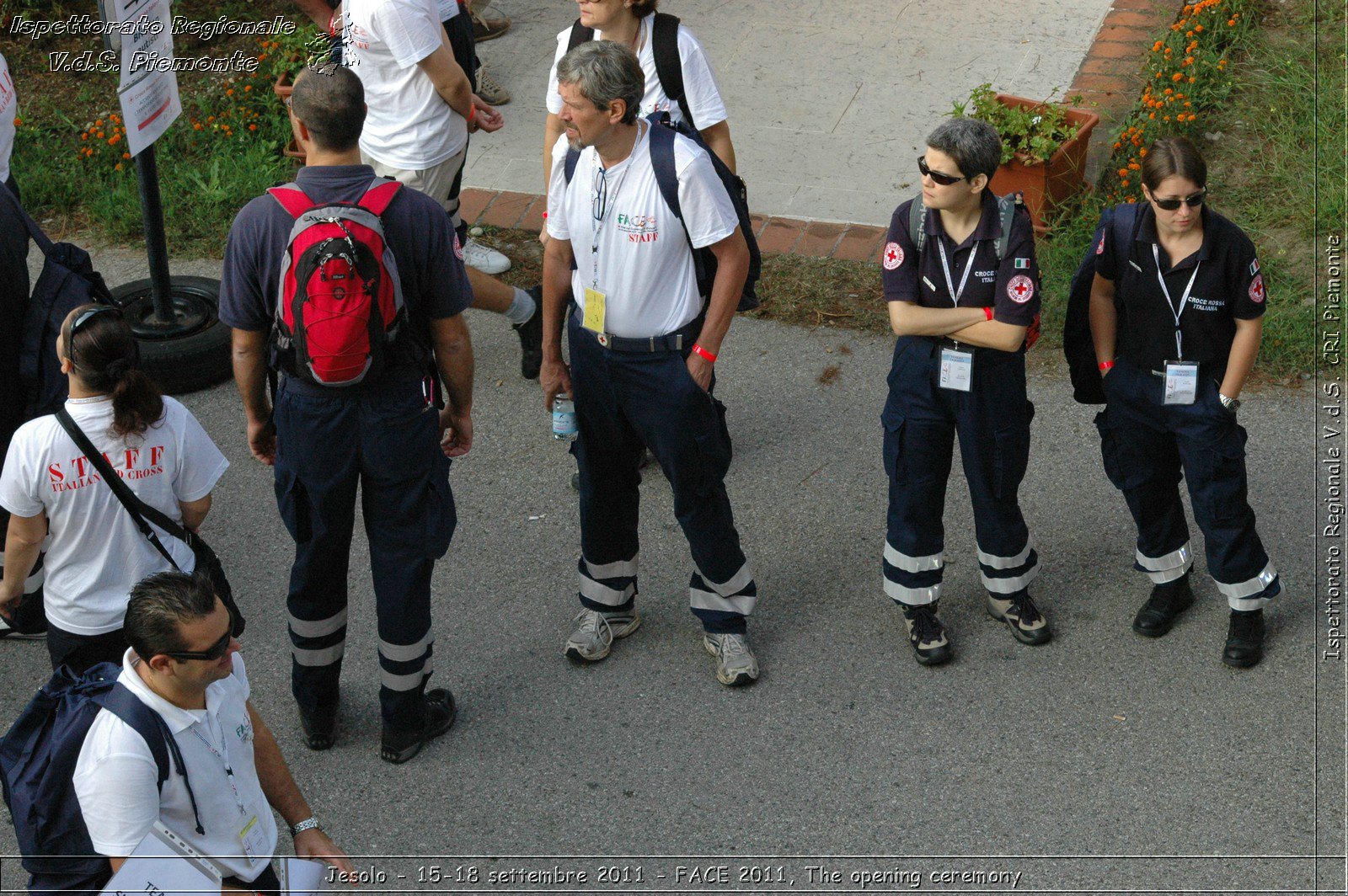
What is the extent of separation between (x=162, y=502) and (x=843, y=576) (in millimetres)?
2439

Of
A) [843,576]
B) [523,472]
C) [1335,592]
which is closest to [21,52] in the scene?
[523,472]

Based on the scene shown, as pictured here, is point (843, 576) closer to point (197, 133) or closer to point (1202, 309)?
point (1202, 309)

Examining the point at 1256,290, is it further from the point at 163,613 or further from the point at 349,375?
the point at 163,613

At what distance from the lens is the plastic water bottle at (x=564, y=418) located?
15.8 feet

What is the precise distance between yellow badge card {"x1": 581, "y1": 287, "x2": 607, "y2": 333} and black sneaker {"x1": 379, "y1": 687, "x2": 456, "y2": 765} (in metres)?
1.33

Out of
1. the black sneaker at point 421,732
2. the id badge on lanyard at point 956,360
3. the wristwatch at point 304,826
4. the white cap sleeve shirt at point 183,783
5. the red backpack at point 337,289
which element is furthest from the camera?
the black sneaker at point 421,732

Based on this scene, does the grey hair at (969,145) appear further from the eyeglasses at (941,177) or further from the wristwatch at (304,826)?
the wristwatch at (304,826)

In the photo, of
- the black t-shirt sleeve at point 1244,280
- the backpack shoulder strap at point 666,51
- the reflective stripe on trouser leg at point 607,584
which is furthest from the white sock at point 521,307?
the black t-shirt sleeve at point 1244,280

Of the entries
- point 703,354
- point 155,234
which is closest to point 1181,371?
point 703,354

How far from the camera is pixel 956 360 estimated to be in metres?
4.10

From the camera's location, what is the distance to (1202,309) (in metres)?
4.04

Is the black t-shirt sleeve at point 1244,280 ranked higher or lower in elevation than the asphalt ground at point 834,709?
higher

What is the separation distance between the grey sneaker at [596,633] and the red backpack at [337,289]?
4.63 feet

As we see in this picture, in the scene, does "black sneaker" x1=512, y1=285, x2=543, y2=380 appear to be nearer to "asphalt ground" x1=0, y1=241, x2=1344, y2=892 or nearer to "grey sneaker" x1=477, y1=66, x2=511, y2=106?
"asphalt ground" x1=0, y1=241, x2=1344, y2=892
